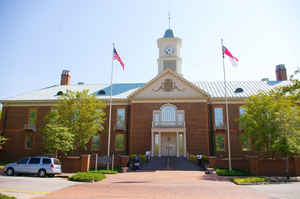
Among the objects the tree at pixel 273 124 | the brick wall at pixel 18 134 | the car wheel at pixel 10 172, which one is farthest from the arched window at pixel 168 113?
the car wheel at pixel 10 172

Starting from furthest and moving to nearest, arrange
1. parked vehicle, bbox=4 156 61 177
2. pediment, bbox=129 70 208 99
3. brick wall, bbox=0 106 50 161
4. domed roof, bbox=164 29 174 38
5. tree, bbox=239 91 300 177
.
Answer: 1. domed roof, bbox=164 29 174 38
2. brick wall, bbox=0 106 50 161
3. pediment, bbox=129 70 208 99
4. tree, bbox=239 91 300 177
5. parked vehicle, bbox=4 156 61 177

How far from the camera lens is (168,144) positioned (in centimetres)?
2950

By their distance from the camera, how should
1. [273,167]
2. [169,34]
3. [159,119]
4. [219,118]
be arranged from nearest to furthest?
[273,167], [159,119], [219,118], [169,34]

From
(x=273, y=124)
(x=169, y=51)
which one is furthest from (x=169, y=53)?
(x=273, y=124)

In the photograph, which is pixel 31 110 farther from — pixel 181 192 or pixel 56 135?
pixel 181 192

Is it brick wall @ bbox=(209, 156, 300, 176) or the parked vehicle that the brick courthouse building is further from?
the parked vehicle

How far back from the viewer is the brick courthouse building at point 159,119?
28.7 m

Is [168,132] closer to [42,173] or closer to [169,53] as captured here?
[169,53]

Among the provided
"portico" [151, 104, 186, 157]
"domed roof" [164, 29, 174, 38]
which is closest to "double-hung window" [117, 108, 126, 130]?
"portico" [151, 104, 186, 157]

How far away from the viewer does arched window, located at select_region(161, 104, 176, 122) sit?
97.2ft

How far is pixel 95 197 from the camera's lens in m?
10.3

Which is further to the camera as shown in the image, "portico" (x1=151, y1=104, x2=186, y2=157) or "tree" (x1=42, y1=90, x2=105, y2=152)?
"portico" (x1=151, y1=104, x2=186, y2=157)

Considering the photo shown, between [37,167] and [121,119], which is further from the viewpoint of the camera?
[121,119]

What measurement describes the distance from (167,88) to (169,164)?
10.1 m
